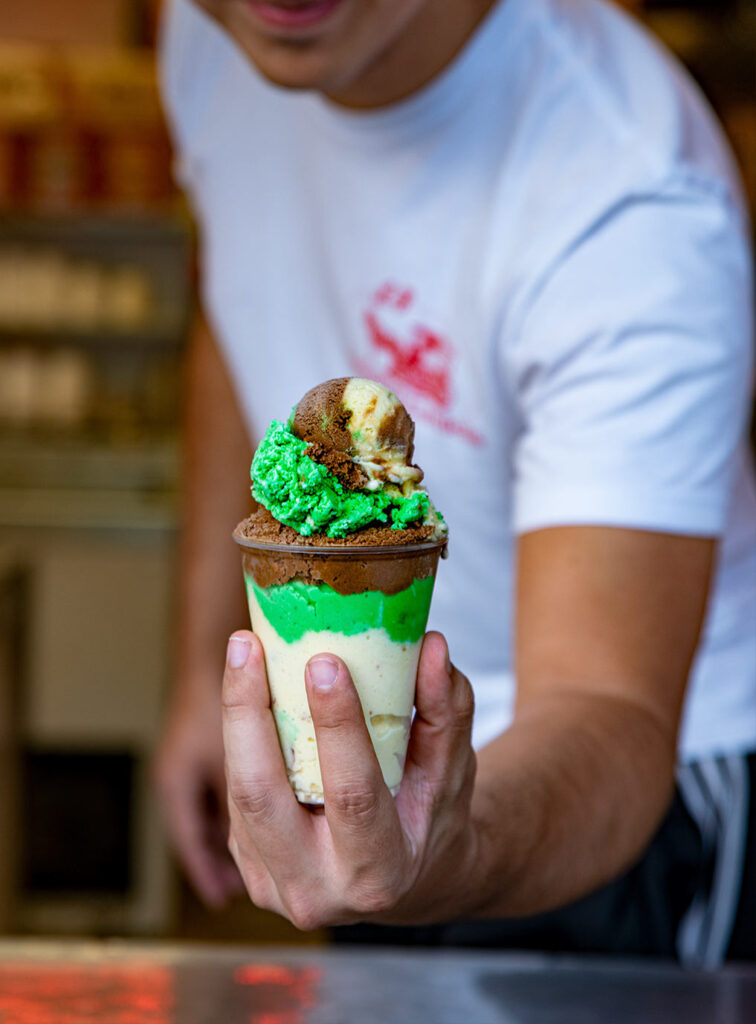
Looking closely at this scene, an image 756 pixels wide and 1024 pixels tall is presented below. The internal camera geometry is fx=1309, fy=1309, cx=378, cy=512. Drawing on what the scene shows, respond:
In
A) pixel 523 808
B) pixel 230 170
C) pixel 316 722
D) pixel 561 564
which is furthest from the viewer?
pixel 230 170

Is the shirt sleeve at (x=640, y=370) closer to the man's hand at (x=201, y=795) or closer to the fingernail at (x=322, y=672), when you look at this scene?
the fingernail at (x=322, y=672)

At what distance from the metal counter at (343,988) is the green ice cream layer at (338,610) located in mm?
613

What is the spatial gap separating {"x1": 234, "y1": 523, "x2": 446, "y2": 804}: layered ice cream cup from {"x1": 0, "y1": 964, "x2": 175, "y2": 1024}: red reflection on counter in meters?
0.58

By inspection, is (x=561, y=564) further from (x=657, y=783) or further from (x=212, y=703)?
(x=212, y=703)

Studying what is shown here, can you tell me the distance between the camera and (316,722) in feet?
2.62

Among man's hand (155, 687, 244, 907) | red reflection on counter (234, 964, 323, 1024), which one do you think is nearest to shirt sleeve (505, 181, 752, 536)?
red reflection on counter (234, 964, 323, 1024)

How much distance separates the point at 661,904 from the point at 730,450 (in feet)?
2.09

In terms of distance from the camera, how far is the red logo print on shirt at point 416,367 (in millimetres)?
1382

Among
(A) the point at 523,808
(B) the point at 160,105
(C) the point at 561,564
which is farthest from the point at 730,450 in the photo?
(B) the point at 160,105

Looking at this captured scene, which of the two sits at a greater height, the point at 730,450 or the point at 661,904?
the point at 730,450

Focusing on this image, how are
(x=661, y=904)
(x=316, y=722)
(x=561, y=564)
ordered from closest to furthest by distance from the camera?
(x=316, y=722)
(x=561, y=564)
(x=661, y=904)

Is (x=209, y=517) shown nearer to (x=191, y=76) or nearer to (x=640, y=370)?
(x=191, y=76)

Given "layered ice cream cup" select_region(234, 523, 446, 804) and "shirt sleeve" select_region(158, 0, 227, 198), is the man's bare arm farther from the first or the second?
"shirt sleeve" select_region(158, 0, 227, 198)

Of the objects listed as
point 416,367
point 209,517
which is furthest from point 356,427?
point 209,517
